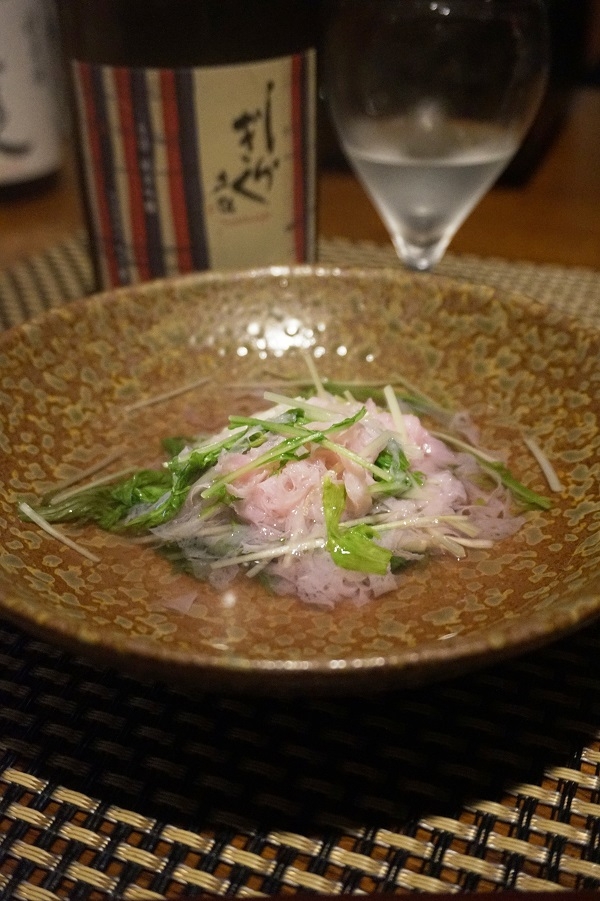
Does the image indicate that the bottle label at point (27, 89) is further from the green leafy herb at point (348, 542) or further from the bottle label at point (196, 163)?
the green leafy herb at point (348, 542)

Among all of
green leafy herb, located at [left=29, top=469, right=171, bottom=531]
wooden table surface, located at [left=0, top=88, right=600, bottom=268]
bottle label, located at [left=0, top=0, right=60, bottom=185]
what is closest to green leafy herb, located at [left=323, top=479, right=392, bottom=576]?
green leafy herb, located at [left=29, top=469, right=171, bottom=531]

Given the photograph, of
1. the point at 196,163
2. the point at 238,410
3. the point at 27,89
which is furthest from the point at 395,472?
the point at 27,89

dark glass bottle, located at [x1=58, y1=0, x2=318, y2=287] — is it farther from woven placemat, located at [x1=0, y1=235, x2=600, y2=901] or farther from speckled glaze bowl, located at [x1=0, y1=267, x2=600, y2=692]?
woven placemat, located at [x1=0, y1=235, x2=600, y2=901]

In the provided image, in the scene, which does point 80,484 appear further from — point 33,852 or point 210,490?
point 33,852

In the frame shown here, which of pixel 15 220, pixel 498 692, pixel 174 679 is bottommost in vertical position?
pixel 15 220

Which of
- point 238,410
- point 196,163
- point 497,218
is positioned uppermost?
point 196,163

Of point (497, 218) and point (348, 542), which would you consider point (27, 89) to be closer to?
point (497, 218)

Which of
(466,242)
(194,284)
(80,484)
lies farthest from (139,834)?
(466,242)
